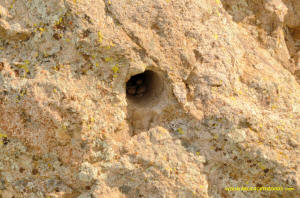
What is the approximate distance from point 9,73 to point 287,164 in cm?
271

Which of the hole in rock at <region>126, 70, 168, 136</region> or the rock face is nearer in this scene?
the rock face

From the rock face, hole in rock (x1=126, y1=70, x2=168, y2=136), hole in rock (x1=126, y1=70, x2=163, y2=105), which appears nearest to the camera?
the rock face

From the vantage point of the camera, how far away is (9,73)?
7.63 ft

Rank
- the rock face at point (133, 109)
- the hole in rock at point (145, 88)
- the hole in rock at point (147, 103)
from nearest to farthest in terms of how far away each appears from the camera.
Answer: the rock face at point (133, 109), the hole in rock at point (147, 103), the hole in rock at point (145, 88)

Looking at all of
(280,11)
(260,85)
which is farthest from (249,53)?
(280,11)

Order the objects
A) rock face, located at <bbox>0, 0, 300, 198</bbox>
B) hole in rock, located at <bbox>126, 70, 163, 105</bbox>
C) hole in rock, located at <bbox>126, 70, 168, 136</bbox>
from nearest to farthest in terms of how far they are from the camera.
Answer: rock face, located at <bbox>0, 0, 300, 198</bbox>, hole in rock, located at <bbox>126, 70, 168, 136</bbox>, hole in rock, located at <bbox>126, 70, 163, 105</bbox>

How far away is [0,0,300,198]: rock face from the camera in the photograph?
2.35 meters

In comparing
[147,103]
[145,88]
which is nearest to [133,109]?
[147,103]

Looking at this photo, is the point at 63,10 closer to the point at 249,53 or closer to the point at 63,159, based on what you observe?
the point at 63,159

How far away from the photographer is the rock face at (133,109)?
2.35 metres

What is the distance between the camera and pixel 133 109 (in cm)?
268

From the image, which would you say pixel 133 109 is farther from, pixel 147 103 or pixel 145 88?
pixel 145 88

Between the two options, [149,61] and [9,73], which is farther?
[149,61]

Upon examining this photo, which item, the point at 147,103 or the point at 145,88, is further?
the point at 145,88
